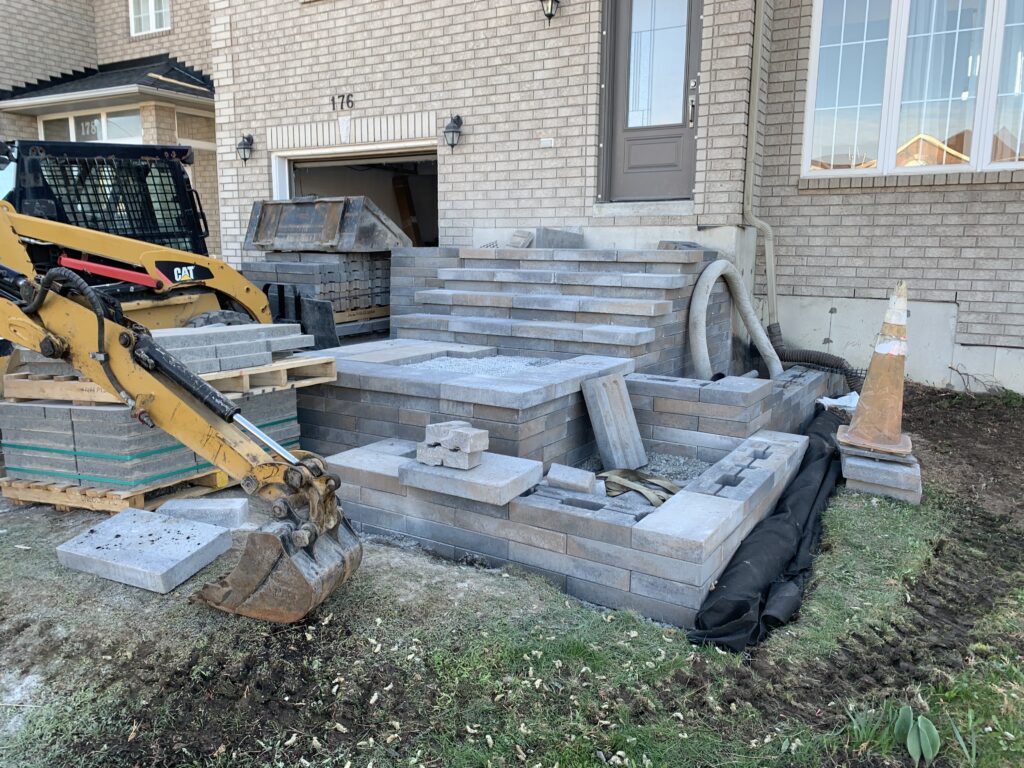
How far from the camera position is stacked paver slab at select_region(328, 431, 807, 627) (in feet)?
11.5

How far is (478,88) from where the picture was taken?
28.2ft

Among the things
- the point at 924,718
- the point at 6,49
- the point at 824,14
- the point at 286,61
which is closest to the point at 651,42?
the point at 824,14

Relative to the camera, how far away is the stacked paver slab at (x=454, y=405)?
14.6 feet

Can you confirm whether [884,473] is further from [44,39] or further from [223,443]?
[44,39]

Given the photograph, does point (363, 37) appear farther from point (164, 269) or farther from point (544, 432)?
point (544, 432)

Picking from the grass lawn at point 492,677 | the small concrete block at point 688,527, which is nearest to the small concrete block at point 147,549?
the grass lawn at point 492,677

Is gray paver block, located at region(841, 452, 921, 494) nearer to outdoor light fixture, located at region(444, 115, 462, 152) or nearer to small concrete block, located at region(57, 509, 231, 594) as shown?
small concrete block, located at region(57, 509, 231, 594)

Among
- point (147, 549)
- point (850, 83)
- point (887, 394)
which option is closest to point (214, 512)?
point (147, 549)

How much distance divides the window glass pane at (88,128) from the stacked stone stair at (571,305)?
34.4ft

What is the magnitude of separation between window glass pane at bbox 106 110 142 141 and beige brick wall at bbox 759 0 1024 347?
1133 cm

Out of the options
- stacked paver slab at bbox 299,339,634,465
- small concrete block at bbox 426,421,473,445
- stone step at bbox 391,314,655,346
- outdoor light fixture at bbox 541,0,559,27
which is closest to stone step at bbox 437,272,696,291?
stone step at bbox 391,314,655,346

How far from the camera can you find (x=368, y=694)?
282 centimetres

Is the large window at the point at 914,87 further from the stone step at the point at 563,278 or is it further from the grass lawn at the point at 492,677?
the grass lawn at the point at 492,677

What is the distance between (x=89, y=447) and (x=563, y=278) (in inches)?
152
